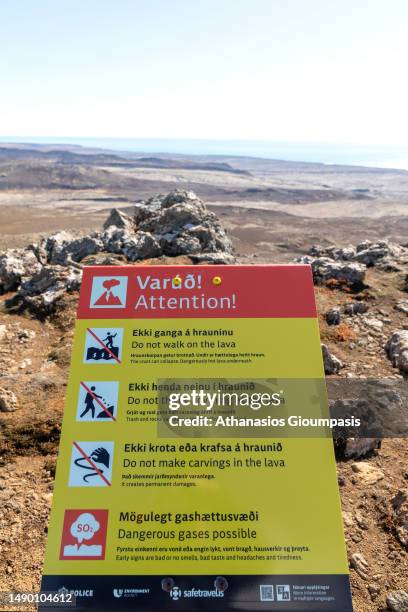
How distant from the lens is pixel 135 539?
331cm

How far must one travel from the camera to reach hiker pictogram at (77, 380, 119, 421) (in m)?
3.63

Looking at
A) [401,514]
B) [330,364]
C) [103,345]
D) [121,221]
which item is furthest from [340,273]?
[103,345]

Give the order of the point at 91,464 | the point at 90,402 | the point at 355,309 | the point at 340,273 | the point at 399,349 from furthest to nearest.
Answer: the point at 340,273
the point at 355,309
the point at 399,349
the point at 90,402
the point at 91,464

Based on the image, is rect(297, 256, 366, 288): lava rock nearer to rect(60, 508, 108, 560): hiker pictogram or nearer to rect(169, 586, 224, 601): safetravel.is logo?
rect(169, 586, 224, 601): safetravel.is logo

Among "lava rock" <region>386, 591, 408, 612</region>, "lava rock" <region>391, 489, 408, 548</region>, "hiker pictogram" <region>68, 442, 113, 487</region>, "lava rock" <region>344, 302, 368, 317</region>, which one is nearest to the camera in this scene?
"hiker pictogram" <region>68, 442, 113, 487</region>

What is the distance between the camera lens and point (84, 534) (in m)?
3.31

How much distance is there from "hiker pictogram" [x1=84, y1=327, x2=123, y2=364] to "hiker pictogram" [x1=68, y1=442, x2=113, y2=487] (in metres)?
0.73

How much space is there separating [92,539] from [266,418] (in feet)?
5.57

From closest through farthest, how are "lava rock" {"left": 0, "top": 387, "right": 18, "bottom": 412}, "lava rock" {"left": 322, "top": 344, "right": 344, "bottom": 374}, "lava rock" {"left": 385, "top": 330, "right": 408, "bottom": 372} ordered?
"lava rock" {"left": 0, "top": 387, "right": 18, "bottom": 412}
"lava rock" {"left": 322, "top": 344, "right": 344, "bottom": 374}
"lava rock" {"left": 385, "top": 330, "right": 408, "bottom": 372}

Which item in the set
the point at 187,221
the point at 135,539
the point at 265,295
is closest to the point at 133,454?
the point at 135,539

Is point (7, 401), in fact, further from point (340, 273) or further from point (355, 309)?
point (340, 273)

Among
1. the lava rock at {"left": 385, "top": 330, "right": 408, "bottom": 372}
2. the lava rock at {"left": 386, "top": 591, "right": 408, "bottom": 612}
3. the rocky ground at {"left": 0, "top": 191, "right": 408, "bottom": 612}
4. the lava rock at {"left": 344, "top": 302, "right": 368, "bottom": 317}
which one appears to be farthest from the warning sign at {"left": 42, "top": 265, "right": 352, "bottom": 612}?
the lava rock at {"left": 344, "top": 302, "right": 368, "bottom": 317}

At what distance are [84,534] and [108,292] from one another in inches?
81.4

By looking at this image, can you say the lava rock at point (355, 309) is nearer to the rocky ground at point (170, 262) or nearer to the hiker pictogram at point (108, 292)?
the rocky ground at point (170, 262)
